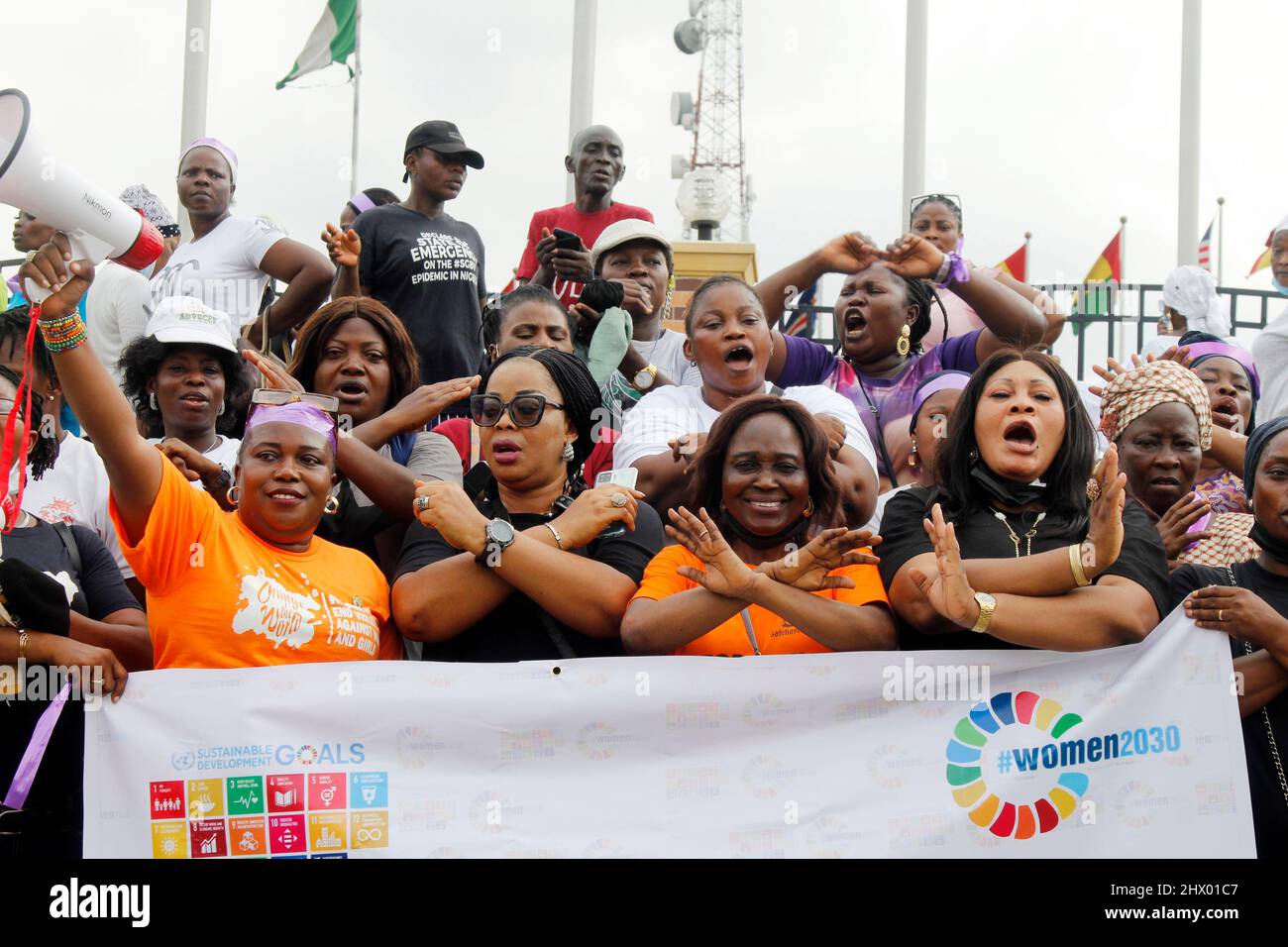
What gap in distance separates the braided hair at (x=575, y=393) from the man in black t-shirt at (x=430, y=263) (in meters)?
2.03

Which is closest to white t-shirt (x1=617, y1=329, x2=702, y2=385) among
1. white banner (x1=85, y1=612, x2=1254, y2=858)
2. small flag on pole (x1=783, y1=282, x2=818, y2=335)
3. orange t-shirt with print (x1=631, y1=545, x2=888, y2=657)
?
orange t-shirt with print (x1=631, y1=545, x2=888, y2=657)

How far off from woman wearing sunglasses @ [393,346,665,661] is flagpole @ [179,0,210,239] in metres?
8.83

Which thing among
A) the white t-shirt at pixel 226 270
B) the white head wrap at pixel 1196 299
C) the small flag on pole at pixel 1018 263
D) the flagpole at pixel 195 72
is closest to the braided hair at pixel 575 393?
the white t-shirt at pixel 226 270

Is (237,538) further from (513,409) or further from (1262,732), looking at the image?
(1262,732)

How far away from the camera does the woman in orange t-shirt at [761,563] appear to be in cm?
405

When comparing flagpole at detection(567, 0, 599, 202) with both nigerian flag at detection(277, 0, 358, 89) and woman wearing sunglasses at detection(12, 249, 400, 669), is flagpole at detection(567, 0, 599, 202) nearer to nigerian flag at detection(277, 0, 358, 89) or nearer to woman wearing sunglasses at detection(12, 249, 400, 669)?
nigerian flag at detection(277, 0, 358, 89)

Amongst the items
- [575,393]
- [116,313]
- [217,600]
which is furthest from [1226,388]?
[116,313]

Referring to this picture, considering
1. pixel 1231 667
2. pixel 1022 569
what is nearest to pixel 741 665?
pixel 1022 569

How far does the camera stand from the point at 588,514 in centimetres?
454

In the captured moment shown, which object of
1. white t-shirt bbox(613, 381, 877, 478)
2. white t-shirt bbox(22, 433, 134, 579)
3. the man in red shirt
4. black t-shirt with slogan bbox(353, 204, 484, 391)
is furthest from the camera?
the man in red shirt

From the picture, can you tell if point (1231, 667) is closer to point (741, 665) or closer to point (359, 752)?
point (741, 665)

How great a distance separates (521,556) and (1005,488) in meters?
1.46

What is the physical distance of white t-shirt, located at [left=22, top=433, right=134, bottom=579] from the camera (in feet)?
16.4
